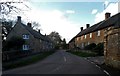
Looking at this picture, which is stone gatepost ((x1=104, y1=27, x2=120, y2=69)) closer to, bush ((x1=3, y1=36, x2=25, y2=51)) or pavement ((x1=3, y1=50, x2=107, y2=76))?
pavement ((x1=3, y1=50, x2=107, y2=76))

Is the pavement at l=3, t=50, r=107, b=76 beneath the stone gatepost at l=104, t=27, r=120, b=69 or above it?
beneath

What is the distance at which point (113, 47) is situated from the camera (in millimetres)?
19547

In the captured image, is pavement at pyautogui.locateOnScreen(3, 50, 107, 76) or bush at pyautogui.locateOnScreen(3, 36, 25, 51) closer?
pavement at pyautogui.locateOnScreen(3, 50, 107, 76)

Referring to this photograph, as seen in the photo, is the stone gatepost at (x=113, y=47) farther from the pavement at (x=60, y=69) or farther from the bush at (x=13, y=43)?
the bush at (x=13, y=43)

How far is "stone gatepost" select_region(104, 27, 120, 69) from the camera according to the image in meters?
17.8

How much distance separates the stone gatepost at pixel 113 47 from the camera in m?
17.8

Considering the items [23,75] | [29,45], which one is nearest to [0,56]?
[23,75]

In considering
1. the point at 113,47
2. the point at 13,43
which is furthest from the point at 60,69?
the point at 13,43

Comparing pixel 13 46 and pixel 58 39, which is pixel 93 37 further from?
pixel 58 39

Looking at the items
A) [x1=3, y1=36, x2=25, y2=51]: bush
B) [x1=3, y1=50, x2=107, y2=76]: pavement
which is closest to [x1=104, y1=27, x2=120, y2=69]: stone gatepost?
[x1=3, y1=50, x2=107, y2=76]: pavement

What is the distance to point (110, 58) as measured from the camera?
20.6 m

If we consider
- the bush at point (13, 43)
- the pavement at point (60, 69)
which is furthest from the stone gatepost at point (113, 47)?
the bush at point (13, 43)

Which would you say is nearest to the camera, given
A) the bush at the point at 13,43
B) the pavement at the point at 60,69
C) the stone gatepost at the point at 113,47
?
the pavement at the point at 60,69

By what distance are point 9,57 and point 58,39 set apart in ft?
375
